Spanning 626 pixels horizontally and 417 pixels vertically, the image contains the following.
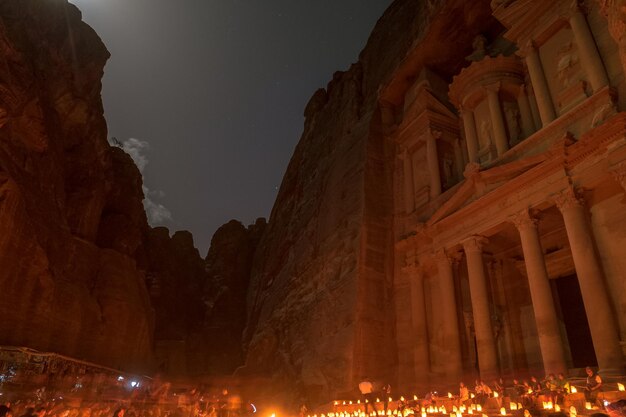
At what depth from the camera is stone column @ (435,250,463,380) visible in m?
18.3

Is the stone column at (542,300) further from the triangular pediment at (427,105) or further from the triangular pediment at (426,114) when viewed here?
the triangular pediment at (427,105)

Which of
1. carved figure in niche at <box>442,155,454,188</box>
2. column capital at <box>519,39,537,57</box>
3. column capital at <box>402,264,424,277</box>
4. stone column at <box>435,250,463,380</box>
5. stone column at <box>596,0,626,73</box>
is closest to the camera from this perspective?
stone column at <box>596,0,626,73</box>

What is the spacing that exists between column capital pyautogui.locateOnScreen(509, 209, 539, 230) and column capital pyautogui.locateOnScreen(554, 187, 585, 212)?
4.14 ft

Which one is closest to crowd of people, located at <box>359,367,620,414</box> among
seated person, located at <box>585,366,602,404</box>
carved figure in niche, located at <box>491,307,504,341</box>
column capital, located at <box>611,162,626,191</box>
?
seated person, located at <box>585,366,602,404</box>

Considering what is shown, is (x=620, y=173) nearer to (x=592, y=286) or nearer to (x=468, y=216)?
(x=592, y=286)

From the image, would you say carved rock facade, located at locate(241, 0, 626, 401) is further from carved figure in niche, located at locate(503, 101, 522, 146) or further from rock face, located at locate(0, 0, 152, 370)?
Result: rock face, located at locate(0, 0, 152, 370)

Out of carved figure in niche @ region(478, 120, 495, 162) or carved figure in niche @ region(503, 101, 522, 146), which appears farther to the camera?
carved figure in niche @ region(478, 120, 495, 162)

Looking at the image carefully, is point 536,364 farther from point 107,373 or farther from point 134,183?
point 134,183

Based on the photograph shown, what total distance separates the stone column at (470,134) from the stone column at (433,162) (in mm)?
1915

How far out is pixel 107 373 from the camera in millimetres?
28578

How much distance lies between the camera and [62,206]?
1166 inches

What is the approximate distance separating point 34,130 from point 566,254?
97.8 feet

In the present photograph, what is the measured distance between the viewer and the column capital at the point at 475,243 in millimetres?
18719

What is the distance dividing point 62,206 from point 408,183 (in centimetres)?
2345
